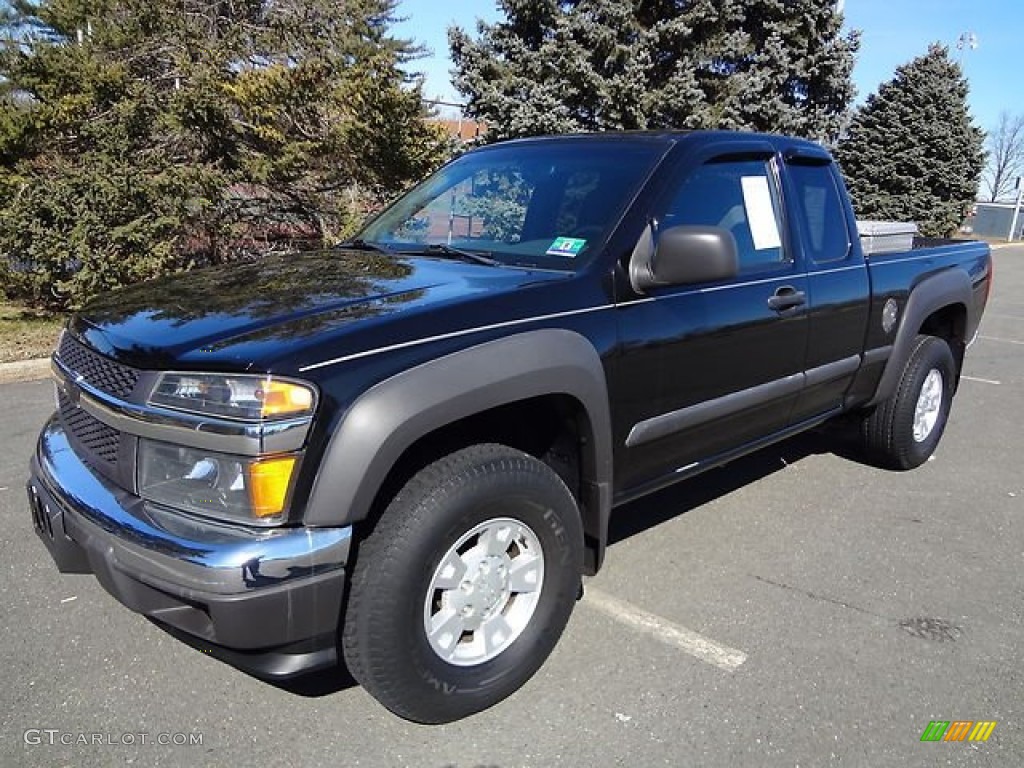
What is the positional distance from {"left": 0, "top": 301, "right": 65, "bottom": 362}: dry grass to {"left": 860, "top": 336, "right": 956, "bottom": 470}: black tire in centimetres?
660

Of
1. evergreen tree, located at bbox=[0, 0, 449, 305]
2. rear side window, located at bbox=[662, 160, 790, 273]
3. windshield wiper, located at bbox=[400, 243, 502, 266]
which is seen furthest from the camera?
evergreen tree, located at bbox=[0, 0, 449, 305]

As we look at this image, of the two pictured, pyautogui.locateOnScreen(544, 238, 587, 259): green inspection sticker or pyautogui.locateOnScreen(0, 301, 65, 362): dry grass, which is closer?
pyautogui.locateOnScreen(544, 238, 587, 259): green inspection sticker

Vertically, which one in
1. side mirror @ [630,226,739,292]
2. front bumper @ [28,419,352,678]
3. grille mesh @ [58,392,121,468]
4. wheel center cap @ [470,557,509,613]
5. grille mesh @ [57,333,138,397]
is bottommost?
wheel center cap @ [470,557,509,613]

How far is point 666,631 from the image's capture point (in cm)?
306

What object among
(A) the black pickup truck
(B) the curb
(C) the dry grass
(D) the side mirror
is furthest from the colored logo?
(C) the dry grass

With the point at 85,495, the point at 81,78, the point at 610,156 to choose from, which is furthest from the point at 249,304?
the point at 81,78

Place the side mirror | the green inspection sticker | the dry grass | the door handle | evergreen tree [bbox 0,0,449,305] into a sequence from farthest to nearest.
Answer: evergreen tree [bbox 0,0,449,305]
the dry grass
the door handle
the green inspection sticker
the side mirror

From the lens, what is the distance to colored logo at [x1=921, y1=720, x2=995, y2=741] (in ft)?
8.14

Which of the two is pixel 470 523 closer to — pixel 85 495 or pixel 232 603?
pixel 232 603

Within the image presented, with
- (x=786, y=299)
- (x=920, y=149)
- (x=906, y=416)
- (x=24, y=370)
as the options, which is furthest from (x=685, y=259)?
(x=920, y=149)

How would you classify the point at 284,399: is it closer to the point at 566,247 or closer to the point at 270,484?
the point at 270,484

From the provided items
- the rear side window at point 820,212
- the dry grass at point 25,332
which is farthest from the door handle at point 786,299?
the dry grass at point 25,332

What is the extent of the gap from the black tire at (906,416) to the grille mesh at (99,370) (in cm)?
392

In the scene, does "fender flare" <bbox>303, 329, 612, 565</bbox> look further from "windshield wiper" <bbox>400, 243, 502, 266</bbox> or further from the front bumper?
"windshield wiper" <bbox>400, 243, 502, 266</bbox>
